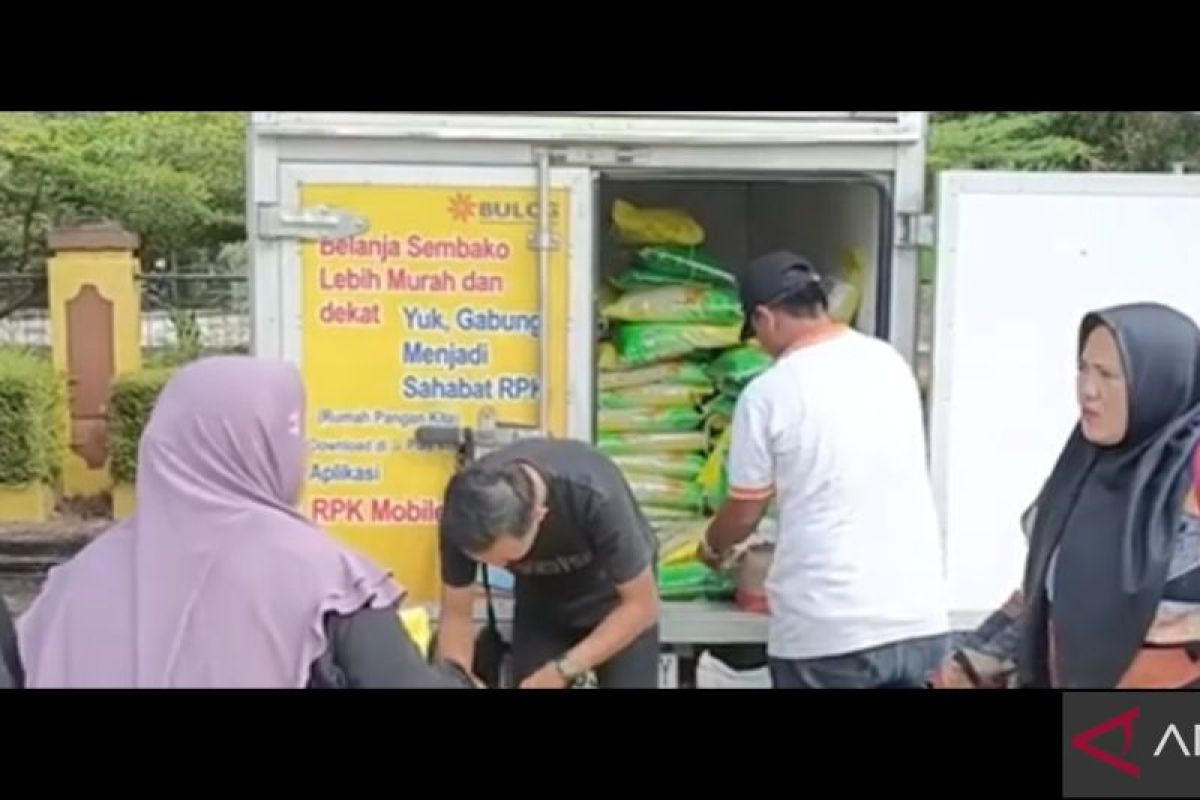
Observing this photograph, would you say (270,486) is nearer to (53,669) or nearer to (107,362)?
(53,669)

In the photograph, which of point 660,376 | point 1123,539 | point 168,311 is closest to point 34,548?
point 168,311

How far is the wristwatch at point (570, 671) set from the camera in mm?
3227

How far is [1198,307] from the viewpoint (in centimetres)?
326

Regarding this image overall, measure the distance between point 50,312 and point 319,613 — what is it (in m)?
2.75

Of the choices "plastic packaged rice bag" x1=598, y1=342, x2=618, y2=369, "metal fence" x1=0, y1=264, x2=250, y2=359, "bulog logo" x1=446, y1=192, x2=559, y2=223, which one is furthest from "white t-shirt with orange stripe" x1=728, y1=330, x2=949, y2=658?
"metal fence" x1=0, y1=264, x2=250, y2=359

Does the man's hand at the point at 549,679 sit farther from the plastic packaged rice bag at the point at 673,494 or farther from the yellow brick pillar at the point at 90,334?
the yellow brick pillar at the point at 90,334

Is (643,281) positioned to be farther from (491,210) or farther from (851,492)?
(851,492)

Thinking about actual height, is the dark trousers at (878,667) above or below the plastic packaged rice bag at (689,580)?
below

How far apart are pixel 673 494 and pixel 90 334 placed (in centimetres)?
172

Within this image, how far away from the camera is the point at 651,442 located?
365cm

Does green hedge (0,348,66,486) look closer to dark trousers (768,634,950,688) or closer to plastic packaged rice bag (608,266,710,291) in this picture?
plastic packaged rice bag (608,266,710,291)

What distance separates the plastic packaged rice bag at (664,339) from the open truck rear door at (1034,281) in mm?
555

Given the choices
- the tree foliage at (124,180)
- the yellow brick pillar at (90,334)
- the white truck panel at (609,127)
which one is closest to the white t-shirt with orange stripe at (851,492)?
the white truck panel at (609,127)

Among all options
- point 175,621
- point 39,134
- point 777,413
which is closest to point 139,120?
point 39,134
